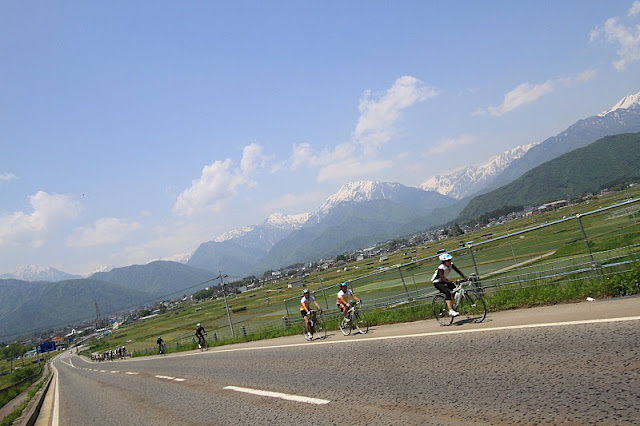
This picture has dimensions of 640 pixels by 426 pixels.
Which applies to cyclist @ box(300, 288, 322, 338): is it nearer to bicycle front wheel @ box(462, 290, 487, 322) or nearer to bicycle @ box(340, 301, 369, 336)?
bicycle @ box(340, 301, 369, 336)

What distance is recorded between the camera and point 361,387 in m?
7.86

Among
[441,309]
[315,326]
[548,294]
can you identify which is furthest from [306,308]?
[548,294]

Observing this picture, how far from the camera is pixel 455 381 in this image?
6.72 metres

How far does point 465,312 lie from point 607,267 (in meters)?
3.79

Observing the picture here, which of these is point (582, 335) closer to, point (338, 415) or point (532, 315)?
point (532, 315)

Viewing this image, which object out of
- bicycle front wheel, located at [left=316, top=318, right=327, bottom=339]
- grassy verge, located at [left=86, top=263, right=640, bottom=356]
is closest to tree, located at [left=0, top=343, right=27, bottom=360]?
bicycle front wheel, located at [left=316, top=318, right=327, bottom=339]

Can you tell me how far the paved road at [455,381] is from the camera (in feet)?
16.7

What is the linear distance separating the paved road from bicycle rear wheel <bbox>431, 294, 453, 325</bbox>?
15.2 inches

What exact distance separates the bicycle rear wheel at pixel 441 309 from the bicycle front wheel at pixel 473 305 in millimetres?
565

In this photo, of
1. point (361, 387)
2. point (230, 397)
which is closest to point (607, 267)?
point (361, 387)

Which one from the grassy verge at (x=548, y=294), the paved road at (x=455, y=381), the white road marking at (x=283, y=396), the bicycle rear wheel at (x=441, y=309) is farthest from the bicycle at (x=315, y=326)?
the white road marking at (x=283, y=396)

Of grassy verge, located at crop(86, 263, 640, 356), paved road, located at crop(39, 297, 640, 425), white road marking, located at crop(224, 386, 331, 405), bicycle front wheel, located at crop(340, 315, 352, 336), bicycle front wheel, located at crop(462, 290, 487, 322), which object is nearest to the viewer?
paved road, located at crop(39, 297, 640, 425)

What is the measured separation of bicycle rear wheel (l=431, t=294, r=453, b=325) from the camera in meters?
12.2

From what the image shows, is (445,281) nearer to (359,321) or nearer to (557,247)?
(359,321)
